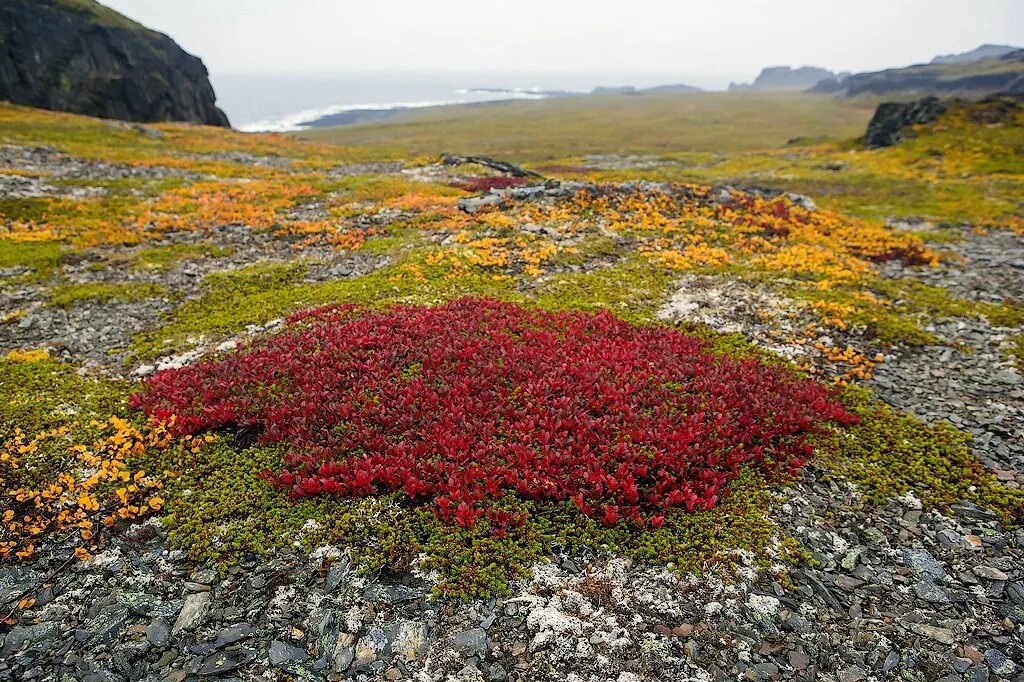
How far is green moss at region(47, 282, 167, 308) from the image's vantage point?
1867 centimetres

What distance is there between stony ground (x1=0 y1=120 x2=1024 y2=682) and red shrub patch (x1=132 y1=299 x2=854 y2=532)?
1366 millimetres

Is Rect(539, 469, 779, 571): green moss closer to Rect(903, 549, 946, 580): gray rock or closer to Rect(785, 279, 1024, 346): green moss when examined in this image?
Rect(903, 549, 946, 580): gray rock

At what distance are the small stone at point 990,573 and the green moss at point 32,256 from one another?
28.3m

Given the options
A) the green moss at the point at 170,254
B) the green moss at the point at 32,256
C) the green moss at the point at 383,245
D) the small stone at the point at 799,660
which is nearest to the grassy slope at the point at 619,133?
the green moss at the point at 383,245

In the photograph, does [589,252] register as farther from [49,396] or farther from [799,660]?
[799,660]

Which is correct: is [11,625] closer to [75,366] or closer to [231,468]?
[231,468]

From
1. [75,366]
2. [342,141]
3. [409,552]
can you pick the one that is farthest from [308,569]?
[342,141]

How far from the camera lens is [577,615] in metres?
7.61

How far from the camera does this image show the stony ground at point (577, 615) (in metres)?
6.92

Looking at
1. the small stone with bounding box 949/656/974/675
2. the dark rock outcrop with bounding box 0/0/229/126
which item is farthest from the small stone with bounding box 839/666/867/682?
the dark rock outcrop with bounding box 0/0/229/126

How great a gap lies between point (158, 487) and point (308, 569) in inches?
145

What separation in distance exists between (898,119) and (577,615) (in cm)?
8915

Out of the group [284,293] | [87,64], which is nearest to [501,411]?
[284,293]

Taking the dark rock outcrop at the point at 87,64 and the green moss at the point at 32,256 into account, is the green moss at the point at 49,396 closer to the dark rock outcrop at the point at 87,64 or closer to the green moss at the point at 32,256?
the green moss at the point at 32,256
